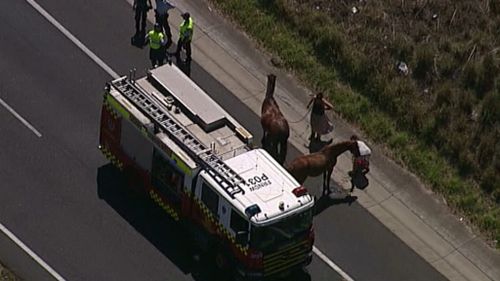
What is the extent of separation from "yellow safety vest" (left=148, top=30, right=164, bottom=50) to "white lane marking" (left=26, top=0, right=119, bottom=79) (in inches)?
49.4

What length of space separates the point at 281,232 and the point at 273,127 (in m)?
4.41

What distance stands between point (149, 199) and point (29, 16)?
7.74m

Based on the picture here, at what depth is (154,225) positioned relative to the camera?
Answer: 3291cm

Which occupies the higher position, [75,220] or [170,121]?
[170,121]

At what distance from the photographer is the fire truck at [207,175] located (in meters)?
30.4

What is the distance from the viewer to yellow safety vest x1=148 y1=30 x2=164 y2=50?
36406 millimetres

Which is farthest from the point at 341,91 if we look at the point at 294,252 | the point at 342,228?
the point at 294,252

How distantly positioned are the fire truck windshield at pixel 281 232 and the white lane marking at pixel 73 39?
8.33 meters

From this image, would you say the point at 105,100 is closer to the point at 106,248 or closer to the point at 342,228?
the point at 106,248

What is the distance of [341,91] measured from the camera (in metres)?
37.2

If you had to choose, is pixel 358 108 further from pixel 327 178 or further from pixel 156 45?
pixel 156 45

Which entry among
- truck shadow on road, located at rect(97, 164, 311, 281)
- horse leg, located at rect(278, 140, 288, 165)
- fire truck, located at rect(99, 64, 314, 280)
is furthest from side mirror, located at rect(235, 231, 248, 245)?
horse leg, located at rect(278, 140, 288, 165)

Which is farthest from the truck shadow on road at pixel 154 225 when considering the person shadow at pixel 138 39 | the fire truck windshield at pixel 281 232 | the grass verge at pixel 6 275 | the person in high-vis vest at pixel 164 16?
the person in high-vis vest at pixel 164 16

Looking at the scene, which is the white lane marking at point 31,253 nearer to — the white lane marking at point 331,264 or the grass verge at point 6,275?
the grass verge at point 6,275
